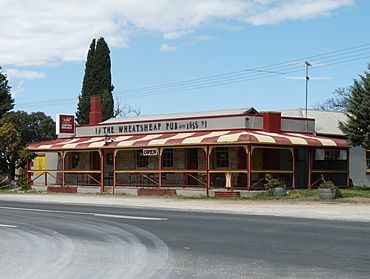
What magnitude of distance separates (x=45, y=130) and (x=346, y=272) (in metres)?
48.1

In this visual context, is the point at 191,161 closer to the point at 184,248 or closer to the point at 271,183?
the point at 271,183

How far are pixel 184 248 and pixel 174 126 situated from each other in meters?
25.0

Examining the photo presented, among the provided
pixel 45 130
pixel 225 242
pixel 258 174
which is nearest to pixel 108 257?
pixel 225 242

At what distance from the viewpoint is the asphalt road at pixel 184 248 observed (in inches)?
390

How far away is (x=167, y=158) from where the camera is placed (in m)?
37.2

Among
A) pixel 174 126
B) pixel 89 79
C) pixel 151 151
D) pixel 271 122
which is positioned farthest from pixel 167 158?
pixel 89 79

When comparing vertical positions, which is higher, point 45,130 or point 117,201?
point 45,130

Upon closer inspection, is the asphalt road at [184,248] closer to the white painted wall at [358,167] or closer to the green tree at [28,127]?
the white painted wall at [358,167]

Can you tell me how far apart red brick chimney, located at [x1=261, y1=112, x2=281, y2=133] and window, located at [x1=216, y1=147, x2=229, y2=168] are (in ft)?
8.16

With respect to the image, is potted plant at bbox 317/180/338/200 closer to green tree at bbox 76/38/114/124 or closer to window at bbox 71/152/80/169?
window at bbox 71/152/80/169

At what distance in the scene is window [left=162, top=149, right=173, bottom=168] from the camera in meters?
37.0

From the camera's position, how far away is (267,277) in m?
9.30

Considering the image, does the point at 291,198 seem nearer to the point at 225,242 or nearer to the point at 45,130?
the point at 225,242

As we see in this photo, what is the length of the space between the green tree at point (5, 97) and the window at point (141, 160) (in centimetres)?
2404
